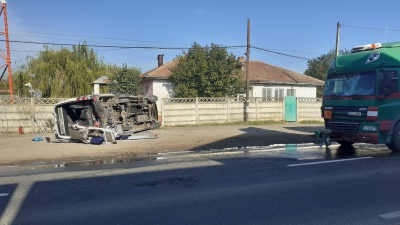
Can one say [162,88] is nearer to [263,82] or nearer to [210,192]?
[263,82]

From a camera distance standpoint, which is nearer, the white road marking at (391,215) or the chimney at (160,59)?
the white road marking at (391,215)

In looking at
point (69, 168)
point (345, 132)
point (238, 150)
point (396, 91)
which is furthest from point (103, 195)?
point (396, 91)

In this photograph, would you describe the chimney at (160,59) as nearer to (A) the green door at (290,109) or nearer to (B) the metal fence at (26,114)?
(A) the green door at (290,109)

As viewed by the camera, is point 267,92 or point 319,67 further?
point 319,67

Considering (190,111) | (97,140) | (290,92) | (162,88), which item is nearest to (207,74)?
(162,88)

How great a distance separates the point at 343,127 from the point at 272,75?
22.7 meters

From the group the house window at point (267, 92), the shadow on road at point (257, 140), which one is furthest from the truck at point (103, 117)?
the house window at point (267, 92)

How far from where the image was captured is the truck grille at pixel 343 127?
1114cm

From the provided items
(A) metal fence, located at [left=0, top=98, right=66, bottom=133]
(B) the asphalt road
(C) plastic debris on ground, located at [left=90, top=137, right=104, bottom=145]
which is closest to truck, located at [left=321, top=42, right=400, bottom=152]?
(B) the asphalt road

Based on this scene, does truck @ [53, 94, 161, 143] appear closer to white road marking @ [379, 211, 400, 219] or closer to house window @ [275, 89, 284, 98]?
white road marking @ [379, 211, 400, 219]

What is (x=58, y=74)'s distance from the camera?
3328 centimetres

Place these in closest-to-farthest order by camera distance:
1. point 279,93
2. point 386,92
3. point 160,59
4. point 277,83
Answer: point 386,92, point 277,83, point 279,93, point 160,59

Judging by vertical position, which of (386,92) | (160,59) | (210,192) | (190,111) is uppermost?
(160,59)

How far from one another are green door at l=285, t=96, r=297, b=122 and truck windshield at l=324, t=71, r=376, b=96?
13761 millimetres
